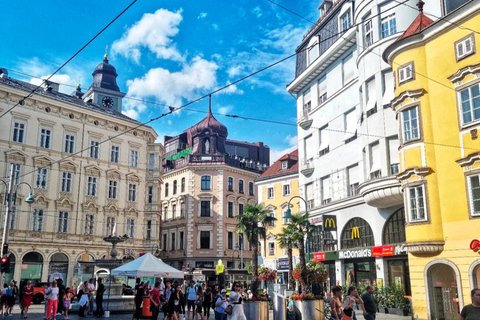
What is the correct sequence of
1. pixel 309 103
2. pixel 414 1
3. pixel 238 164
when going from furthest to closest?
1. pixel 238 164
2. pixel 309 103
3. pixel 414 1

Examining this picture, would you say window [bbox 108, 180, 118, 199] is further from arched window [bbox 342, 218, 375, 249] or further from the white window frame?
the white window frame

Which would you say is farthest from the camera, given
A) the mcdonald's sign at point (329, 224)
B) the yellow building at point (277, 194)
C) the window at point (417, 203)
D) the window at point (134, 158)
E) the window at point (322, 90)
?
the window at point (134, 158)

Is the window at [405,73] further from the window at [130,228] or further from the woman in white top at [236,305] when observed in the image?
the window at [130,228]

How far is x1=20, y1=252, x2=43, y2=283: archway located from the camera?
133 feet

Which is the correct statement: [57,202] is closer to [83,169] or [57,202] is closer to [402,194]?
[83,169]

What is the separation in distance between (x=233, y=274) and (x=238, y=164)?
17.7 m

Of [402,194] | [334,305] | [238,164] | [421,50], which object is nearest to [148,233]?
[238,164]

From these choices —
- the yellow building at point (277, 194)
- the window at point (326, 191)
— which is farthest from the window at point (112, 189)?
the window at point (326, 191)

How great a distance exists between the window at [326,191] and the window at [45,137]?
1002 inches

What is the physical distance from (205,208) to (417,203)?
42.1 metres

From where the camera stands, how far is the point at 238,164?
66.6 meters

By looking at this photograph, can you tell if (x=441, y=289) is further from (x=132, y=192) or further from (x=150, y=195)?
(x=150, y=195)

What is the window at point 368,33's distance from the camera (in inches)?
1123

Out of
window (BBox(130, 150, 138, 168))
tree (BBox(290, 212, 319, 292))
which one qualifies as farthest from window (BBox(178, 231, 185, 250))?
tree (BBox(290, 212, 319, 292))
